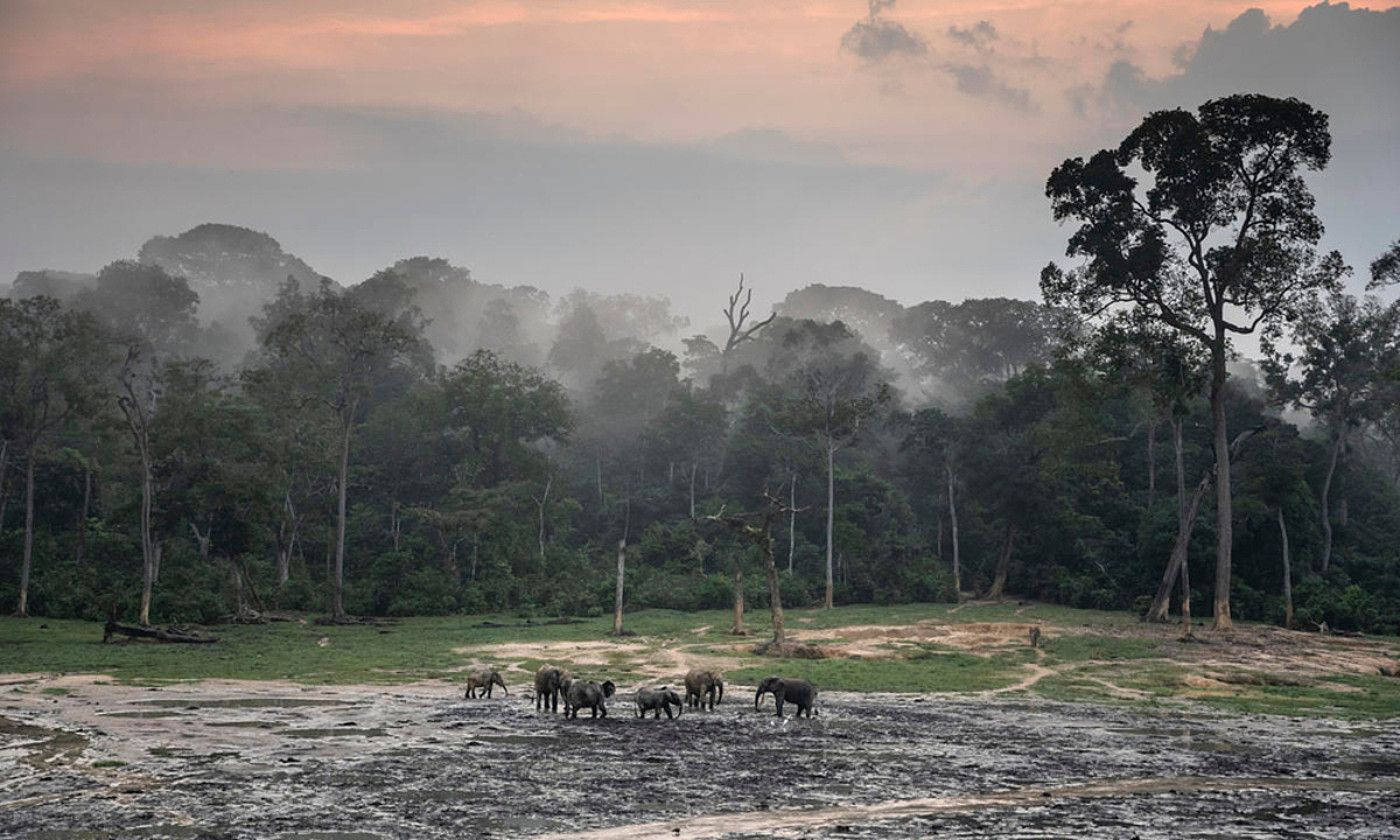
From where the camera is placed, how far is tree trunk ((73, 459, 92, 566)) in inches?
2211

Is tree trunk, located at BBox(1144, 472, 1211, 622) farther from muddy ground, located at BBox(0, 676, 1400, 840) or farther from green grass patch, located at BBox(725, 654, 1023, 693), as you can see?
muddy ground, located at BBox(0, 676, 1400, 840)

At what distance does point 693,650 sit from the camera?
3894cm

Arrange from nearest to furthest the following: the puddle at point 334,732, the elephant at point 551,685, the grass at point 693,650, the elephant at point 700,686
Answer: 1. the puddle at point 334,732
2. the elephant at point 551,685
3. the elephant at point 700,686
4. the grass at point 693,650

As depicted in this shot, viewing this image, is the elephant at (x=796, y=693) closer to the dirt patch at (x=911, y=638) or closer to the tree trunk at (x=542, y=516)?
the dirt patch at (x=911, y=638)

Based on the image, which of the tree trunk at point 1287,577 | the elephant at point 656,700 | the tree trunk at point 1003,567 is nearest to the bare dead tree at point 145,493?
the elephant at point 656,700

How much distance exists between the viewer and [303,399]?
2452 inches

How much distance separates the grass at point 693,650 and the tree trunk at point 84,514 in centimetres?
947

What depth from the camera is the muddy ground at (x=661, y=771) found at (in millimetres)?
13562

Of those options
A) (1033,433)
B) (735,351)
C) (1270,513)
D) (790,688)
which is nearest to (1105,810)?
(790,688)

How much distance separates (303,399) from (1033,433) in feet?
139

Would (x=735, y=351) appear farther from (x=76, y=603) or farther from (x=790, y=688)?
(x=790, y=688)

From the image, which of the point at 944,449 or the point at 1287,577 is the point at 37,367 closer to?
the point at 944,449

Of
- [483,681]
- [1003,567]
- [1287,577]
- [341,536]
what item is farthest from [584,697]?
[1003,567]

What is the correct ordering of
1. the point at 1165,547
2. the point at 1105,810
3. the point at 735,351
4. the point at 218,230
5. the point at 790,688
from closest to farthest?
the point at 1105,810, the point at 790,688, the point at 1165,547, the point at 735,351, the point at 218,230
